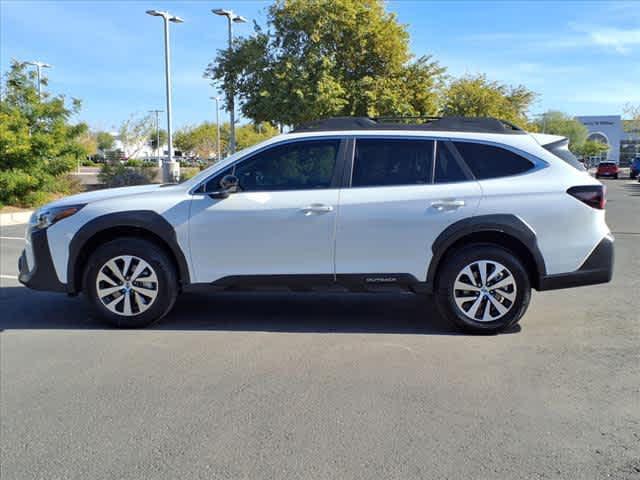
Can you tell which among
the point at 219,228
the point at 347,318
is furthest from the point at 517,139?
the point at 219,228

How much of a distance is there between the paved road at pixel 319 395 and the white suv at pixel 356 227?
45cm

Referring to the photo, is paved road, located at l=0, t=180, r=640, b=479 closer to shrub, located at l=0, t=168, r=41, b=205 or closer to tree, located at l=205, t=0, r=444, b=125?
shrub, located at l=0, t=168, r=41, b=205

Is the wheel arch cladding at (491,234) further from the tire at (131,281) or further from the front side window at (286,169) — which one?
the tire at (131,281)

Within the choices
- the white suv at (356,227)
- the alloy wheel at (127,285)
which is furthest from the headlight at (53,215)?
the alloy wheel at (127,285)

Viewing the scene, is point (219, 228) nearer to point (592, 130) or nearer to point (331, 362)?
point (331, 362)

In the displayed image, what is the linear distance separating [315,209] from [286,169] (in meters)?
0.50

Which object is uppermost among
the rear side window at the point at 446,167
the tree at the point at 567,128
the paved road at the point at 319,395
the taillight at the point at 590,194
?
the tree at the point at 567,128

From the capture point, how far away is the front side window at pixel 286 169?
17.4 feet

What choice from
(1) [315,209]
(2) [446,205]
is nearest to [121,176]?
(1) [315,209]

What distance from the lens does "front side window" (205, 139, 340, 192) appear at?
17.4ft

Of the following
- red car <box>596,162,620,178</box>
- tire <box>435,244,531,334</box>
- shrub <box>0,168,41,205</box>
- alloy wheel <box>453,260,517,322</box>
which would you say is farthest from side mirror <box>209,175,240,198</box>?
red car <box>596,162,620,178</box>

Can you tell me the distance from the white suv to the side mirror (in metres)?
0.01

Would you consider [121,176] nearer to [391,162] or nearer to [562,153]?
[391,162]

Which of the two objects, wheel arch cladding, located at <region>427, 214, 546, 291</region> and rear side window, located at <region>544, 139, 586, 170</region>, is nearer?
wheel arch cladding, located at <region>427, 214, 546, 291</region>
